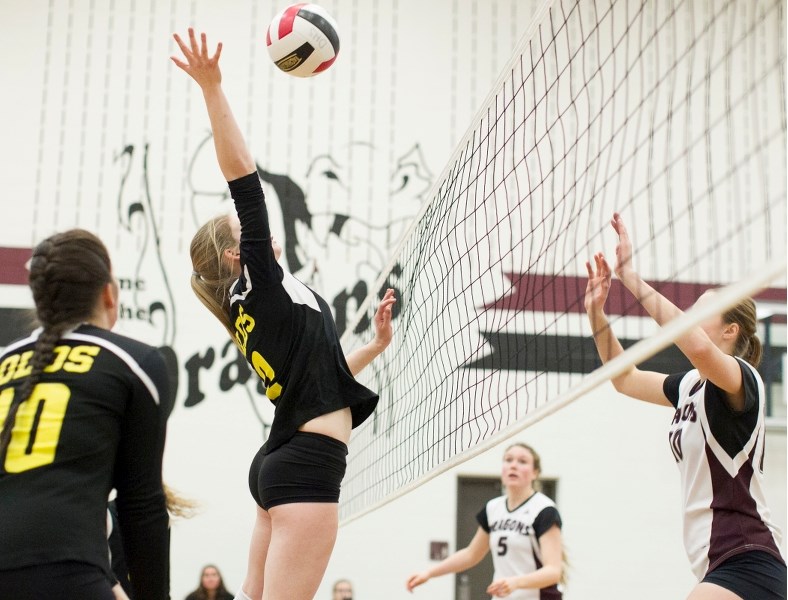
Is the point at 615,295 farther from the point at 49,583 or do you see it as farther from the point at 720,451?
the point at 49,583

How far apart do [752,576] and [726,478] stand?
0.30 m

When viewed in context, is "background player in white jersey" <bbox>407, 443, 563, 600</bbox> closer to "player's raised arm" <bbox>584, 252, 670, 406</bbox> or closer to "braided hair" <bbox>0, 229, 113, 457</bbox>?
"player's raised arm" <bbox>584, 252, 670, 406</bbox>

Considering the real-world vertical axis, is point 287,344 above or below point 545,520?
above

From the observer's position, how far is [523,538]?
5.80m

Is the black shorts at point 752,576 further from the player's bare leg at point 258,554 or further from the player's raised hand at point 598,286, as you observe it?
the player's bare leg at point 258,554

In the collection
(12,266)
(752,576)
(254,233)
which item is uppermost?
(12,266)

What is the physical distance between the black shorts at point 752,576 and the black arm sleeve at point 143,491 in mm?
1725

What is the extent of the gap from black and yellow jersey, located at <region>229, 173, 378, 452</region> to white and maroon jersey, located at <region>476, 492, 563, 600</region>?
2.98m

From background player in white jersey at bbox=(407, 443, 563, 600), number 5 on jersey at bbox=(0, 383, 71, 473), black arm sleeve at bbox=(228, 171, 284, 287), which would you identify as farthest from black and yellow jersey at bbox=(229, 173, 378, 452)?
background player in white jersey at bbox=(407, 443, 563, 600)

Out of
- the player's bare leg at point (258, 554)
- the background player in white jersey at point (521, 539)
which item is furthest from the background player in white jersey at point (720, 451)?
the background player in white jersey at point (521, 539)

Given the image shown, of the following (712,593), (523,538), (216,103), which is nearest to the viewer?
(216,103)

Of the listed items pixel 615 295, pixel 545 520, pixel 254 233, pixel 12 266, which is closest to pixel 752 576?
pixel 254 233

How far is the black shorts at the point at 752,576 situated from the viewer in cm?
284

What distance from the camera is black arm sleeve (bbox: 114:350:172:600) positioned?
203 centimetres
